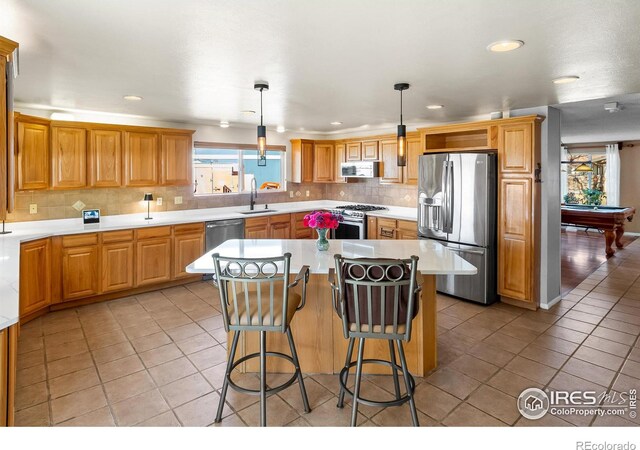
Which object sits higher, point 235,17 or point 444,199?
point 235,17

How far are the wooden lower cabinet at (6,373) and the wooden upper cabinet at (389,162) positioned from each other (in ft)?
16.1

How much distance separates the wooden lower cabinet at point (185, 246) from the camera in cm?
509

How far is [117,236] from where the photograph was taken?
4.60m

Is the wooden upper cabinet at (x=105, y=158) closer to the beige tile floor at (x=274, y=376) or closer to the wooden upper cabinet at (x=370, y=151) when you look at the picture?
the beige tile floor at (x=274, y=376)

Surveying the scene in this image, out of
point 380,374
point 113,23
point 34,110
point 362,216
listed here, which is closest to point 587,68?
point 380,374

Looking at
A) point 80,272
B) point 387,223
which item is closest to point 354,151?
point 387,223

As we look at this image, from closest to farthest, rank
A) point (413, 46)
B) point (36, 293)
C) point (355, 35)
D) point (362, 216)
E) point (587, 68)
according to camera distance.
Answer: point (355, 35) < point (413, 46) < point (587, 68) < point (36, 293) < point (362, 216)

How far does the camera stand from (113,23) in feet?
6.73

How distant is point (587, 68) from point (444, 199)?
2.06 m

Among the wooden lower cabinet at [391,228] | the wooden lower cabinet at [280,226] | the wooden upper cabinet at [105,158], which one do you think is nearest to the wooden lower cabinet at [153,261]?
the wooden upper cabinet at [105,158]

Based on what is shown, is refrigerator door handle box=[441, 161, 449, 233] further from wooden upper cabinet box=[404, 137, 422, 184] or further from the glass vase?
the glass vase

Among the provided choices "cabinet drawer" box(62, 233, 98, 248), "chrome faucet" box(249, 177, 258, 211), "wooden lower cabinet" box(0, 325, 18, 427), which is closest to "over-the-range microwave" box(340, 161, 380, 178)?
"chrome faucet" box(249, 177, 258, 211)

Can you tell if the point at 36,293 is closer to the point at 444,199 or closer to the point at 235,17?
the point at 235,17

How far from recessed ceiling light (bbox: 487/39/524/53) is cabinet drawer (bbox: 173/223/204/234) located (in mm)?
4066
